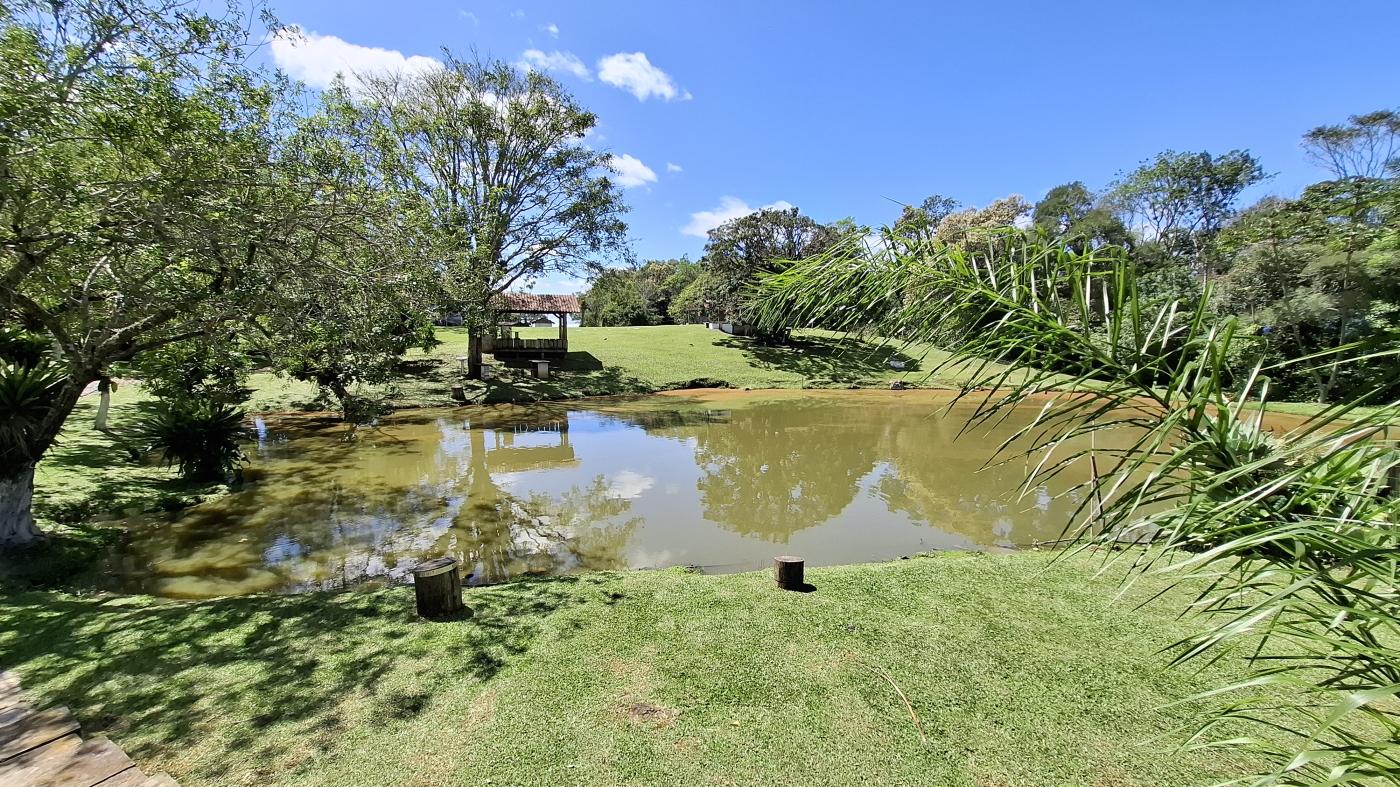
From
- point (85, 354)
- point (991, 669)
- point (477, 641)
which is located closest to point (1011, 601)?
point (991, 669)

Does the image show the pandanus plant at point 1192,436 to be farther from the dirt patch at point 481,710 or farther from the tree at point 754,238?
the tree at point 754,238

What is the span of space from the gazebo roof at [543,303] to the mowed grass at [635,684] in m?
20.9

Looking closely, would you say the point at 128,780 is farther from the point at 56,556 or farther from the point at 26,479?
the point at 26,479

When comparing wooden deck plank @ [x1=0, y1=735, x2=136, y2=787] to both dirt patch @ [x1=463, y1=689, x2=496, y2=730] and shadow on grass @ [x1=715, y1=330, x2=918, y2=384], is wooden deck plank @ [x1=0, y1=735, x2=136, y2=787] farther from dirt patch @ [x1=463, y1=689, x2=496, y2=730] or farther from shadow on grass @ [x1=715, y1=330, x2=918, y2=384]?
shadow on grass @ [x1=715, y1=330, x2=918, y2=384]

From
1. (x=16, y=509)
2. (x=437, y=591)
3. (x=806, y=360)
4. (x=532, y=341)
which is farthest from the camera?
(x=806, y=360)

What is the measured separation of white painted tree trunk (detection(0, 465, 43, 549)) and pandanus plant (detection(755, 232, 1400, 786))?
791 cm

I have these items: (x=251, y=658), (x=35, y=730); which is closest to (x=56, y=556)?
(x=251, y=658)

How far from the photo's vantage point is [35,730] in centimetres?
304

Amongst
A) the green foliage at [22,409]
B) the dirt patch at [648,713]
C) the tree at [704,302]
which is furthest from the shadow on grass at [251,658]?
the tree at [704,302]

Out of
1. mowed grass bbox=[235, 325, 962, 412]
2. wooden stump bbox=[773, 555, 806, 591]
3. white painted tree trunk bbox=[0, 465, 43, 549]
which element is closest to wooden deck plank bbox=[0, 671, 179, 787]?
white painted tree trunk bbox=[0, 465, 43, 549]

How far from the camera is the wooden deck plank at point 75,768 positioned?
271 cm

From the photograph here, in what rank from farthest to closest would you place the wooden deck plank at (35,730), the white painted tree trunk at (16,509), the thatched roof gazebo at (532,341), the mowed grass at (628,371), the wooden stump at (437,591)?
the thatched roof gazebo at (532,341) < the mowed grass at (628,371) < the white painted tree trunk at (16,509) < the wooden stump at (437,591) < the wooden deck plank at (35,730)

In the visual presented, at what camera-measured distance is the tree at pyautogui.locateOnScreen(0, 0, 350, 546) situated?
3965 mm

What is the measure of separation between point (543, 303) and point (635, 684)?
24.0m
